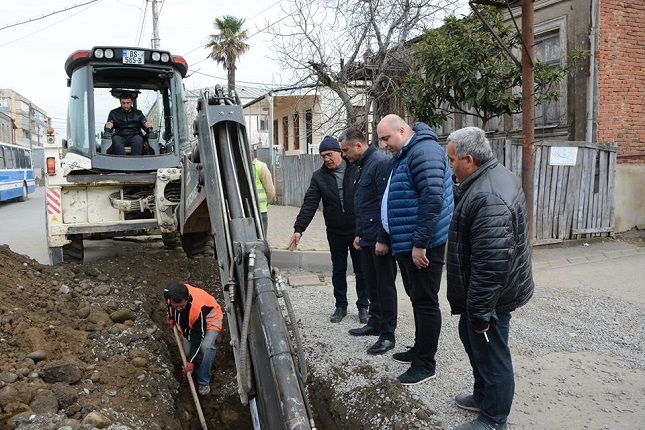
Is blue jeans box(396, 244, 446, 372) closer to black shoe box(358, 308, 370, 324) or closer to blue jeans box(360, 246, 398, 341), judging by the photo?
blue jeans box(360, 246, 398, 341)

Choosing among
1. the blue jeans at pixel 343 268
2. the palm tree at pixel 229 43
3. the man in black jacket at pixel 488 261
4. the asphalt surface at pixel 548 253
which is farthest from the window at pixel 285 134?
the man in black jacket at pixel 488 261

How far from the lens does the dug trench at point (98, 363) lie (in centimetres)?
354

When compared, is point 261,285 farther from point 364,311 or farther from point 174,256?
point 174,256

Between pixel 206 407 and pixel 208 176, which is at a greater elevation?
pixel 208 176

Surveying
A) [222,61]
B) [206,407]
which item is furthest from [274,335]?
[222,61]

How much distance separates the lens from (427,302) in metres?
4.18

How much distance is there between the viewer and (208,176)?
12.1ft

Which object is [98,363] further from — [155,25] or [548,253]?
[155,25]

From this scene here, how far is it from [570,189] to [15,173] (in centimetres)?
2340

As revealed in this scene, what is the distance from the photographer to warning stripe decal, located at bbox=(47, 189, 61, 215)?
6477 mm

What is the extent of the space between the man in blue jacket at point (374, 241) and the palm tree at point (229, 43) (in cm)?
2485

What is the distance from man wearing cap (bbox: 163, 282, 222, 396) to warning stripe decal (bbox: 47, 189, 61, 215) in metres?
2.55

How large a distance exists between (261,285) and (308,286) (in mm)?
4878

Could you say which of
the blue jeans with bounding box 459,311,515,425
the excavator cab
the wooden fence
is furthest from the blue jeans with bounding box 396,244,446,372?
the wooden fence
